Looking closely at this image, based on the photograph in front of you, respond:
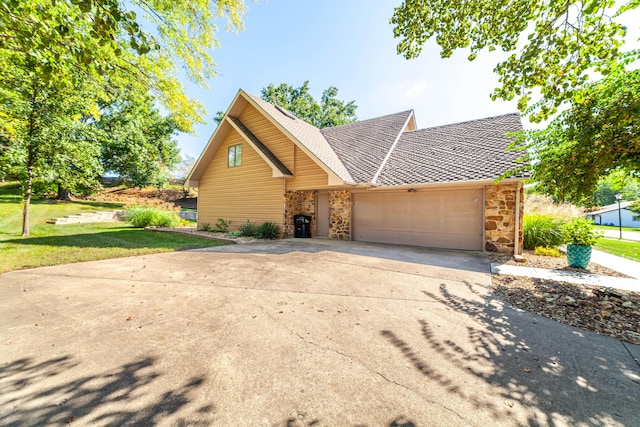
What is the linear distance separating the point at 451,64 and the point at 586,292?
17.9ft

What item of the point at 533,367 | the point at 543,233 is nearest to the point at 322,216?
the point at 543,233

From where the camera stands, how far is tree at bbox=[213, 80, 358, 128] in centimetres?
2627

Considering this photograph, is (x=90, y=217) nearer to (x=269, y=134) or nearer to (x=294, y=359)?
(x=269, y=134)

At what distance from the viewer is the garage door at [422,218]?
834 centimetres

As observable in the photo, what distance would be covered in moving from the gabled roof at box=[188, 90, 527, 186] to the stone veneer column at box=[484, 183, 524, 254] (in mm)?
683

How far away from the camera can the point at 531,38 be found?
3.89m

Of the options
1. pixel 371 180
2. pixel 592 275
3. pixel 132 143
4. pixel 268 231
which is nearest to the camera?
pixel 592 275

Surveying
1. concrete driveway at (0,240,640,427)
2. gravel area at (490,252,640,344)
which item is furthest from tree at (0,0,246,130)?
gravel area at (490,252,640,344)

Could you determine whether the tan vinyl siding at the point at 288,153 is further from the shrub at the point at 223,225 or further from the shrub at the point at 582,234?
the shrub at the point at 582,234

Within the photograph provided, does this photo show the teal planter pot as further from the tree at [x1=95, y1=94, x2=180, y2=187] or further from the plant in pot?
the tree at [x1=95, y1=94, x2=180, y2=187]

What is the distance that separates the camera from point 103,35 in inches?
126

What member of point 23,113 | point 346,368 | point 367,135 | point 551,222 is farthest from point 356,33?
point 23,113

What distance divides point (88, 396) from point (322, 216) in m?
10.1

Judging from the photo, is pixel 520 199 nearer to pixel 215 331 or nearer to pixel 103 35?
pixel 215 331
